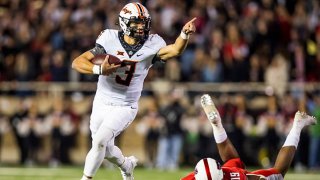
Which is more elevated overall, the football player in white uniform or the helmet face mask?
the helmet face mask

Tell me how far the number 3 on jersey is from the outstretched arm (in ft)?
1.05

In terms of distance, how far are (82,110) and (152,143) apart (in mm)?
1706

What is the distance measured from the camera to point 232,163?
31.7 feet

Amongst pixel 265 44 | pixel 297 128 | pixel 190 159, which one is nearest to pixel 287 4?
pixel 265 44

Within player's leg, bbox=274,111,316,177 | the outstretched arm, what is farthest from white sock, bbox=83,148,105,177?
player's leg, bbox=274,111,316,177

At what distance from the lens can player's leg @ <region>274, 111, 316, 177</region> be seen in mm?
9939

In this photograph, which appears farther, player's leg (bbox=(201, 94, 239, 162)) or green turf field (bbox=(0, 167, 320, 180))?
green turf field (bbox=(0, 167, 320, 180))

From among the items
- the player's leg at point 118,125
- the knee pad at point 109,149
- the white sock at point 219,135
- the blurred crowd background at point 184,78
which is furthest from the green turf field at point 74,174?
the white sock at point 219,135

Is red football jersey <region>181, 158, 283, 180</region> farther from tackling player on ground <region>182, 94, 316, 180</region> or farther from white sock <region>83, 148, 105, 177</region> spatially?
white sock <region>83, 148, 105, 177</region>

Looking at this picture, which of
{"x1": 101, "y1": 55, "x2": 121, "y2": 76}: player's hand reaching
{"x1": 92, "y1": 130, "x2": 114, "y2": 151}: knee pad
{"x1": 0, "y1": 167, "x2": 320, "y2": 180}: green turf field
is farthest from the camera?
{"x1": 0, "y1": 167, "x2": 320, "y2": 180}: green turf field

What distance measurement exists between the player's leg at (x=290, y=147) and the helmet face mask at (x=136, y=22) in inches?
78.1

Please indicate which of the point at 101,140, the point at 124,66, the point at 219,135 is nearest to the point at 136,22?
the point at 124,66

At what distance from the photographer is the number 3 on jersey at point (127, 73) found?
10.2 metres

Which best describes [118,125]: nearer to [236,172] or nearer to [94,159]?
[94,159]
